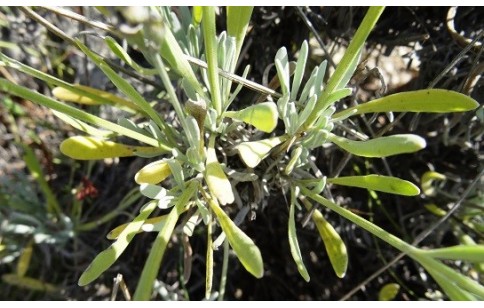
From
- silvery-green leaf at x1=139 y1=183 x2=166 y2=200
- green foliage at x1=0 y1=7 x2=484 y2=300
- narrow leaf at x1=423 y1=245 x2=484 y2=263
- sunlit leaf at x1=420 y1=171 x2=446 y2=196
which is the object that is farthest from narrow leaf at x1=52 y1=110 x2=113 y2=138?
sunlit leaf at x1=420 y1=171 x2=446 y2=196

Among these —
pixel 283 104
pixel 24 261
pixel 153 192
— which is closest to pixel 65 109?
pixel 153 192

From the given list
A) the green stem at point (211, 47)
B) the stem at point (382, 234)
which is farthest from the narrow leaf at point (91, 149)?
the stem at point (382, 234)

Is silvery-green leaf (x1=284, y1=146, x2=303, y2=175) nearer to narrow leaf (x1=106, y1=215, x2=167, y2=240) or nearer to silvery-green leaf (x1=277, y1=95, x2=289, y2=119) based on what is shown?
silvery-green leaf (x1=277, y1=95, x2=289, y2=119)

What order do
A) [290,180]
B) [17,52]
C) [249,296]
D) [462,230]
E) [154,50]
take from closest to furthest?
1. [154,50]
2. [290,180]
3. [462,230]
4. [249,296]
5. [17,52]

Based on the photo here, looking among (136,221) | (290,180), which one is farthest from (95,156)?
(290,180)

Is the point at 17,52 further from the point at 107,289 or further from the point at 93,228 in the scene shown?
the point at 107,289

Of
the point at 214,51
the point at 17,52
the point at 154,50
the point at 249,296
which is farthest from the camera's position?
the point at 17,52
